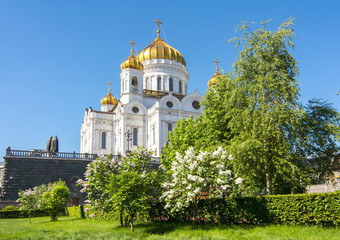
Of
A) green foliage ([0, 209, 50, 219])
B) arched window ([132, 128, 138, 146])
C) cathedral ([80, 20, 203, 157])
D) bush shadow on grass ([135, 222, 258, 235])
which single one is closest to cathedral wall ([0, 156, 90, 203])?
green foliage ([0, 209, 50, 219])

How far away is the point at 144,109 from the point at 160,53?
11978 millimetres

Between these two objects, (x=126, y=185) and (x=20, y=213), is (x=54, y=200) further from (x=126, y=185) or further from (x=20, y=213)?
(x=126, y=185)

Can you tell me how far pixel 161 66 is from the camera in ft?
183

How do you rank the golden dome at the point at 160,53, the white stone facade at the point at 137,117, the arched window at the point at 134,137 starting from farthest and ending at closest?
the golden dome at the point at 160,53 → the arched window at the point at 134,137 → the white stone facade at the point at 137,117

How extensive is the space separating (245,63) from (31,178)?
22.3 meters

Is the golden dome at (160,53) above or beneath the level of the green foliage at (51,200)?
above

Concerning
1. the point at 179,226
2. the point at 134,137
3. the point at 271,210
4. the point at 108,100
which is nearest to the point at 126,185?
the point at 179,226

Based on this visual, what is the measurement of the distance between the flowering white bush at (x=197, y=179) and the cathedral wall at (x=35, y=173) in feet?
64.6

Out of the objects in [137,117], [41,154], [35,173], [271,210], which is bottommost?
[271,210]

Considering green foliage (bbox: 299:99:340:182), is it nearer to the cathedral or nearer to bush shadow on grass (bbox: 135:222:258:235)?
bush shadow on grass (bbox: 135:222:258:235)

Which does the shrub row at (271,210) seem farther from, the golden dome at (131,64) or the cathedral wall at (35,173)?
the golden dome at (131,64)

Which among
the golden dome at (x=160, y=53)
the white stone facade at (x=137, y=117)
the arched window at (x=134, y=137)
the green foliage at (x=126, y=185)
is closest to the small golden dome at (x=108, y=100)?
the white stone facade at (x=137, y=117)

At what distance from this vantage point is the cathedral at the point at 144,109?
4678cm

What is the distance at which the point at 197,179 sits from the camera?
13.6 metres
